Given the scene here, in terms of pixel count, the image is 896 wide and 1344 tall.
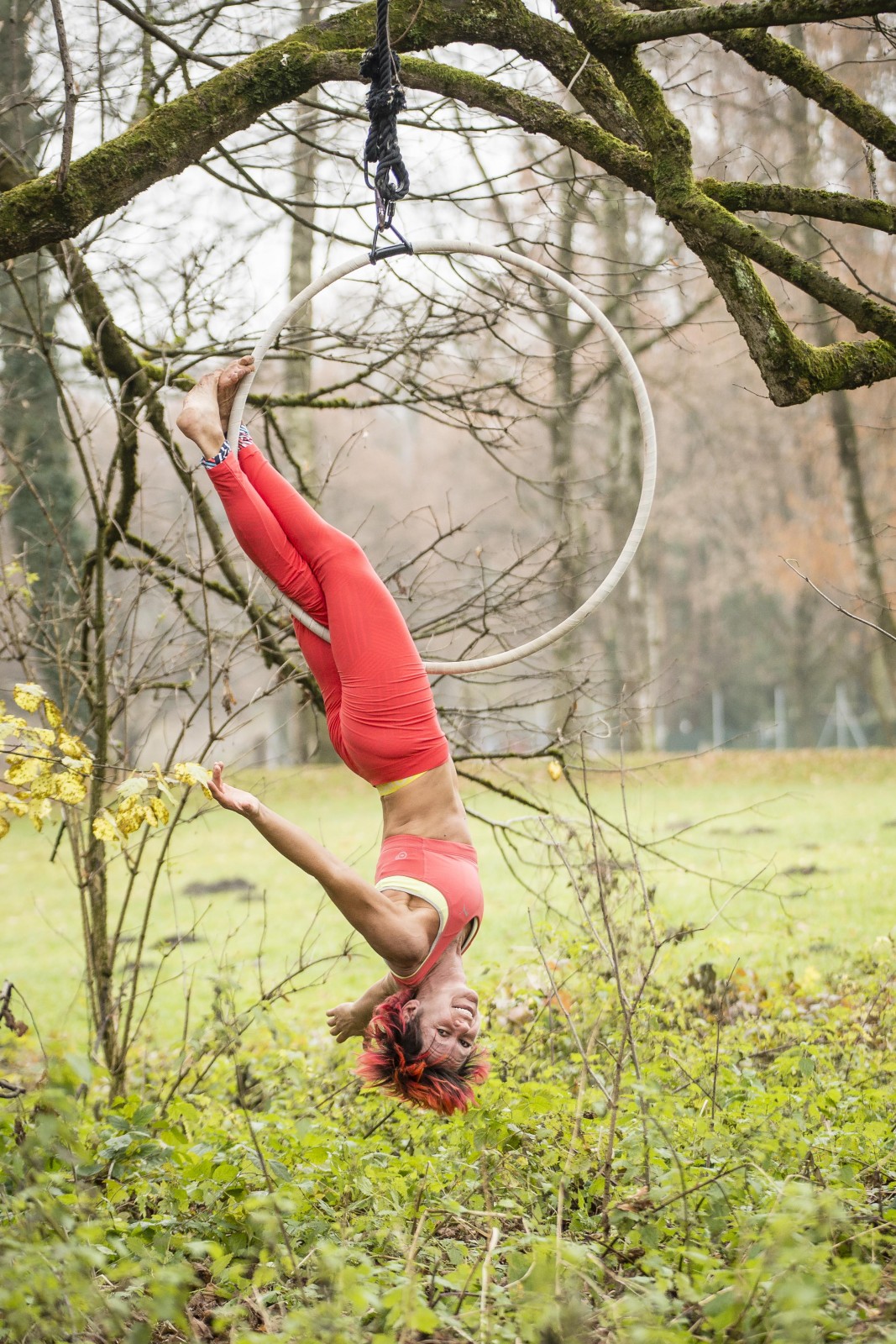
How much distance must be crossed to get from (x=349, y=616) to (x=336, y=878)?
0.92 m

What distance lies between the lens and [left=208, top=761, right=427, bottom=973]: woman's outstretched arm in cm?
297

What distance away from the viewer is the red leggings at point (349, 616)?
352 centimetres

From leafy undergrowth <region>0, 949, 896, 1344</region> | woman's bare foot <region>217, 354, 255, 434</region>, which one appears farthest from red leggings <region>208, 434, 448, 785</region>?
leafy undergrowth <region>0, 949, 896, 1344</region>

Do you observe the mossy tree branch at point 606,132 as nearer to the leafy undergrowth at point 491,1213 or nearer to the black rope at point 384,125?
the black rope at point 384,125

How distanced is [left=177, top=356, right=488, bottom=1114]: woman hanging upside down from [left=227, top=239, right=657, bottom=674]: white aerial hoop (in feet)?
0.26

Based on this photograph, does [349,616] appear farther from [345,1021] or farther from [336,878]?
[345,1021]

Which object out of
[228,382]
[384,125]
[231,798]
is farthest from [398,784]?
[384,125]

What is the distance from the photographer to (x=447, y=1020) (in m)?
3.47

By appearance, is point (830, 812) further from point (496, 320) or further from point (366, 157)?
point (366, 157)

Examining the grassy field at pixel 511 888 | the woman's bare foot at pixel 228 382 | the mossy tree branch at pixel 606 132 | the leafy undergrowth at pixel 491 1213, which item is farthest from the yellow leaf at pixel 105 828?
the mossy tree branch at pixel 606 132

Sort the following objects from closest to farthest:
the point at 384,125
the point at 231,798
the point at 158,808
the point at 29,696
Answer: the point at 231,798
the point at 384,125
the point at 158,808
the point at 29,696

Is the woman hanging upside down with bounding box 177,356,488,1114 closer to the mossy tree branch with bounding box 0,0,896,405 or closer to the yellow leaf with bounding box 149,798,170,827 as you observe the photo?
the yellow leaf with bounding box 149,798,170,827

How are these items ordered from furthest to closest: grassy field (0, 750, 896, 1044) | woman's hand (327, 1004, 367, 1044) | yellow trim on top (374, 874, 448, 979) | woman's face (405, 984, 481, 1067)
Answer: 1. grassy field (0, 750, 896, 1044)
2. woman's hand (327, 1004, 367, 1044)
3. woman's face (405, 984, 481, 1067)
4. yellow trim on top (374, 874, 448, 979)

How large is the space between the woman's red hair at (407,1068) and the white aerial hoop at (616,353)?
3.72ft
